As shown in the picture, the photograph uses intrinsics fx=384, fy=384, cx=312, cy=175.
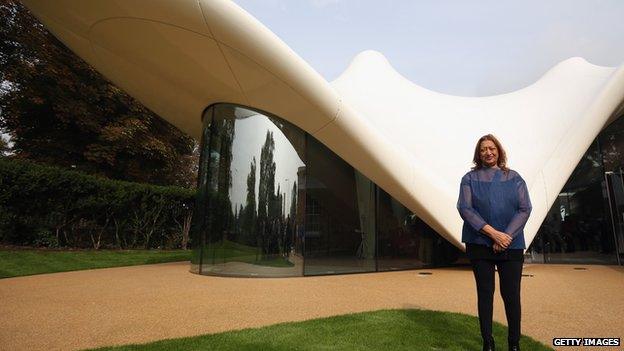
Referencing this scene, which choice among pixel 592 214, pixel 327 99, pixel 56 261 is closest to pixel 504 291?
pixel 327 99

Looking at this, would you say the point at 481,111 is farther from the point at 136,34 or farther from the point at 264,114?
the point at 136,34

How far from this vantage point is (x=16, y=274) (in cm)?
689

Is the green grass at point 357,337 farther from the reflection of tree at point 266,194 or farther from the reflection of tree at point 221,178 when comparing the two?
the reflection of tree at point 221,178

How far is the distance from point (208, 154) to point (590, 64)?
11.7 metres

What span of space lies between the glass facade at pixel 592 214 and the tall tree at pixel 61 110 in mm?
14001

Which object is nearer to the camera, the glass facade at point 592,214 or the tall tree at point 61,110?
the glass facade at point 592,214

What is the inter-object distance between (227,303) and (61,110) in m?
13.1

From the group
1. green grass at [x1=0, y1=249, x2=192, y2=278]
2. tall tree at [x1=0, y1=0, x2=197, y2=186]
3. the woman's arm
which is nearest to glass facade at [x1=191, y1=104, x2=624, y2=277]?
green grass at [x1=0, y1=249, x2=192, y2=278]

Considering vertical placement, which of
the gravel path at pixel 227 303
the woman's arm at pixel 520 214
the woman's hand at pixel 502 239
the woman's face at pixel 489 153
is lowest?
the gravel path at pixel 227 303

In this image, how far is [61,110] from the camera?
548 inches

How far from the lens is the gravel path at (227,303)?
10.5ft

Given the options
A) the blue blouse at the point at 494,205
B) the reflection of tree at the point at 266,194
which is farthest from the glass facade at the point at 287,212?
the blue blouse at the point at 494,205

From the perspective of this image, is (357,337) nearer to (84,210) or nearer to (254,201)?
(254,201)

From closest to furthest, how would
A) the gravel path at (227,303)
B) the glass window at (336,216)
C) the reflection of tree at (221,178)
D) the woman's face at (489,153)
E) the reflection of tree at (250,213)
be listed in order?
the woman's face at (489,153) → the gravel path at (227,303) → the reflection of tree at (250,213) → the reflection of tree at (221,178) → the glass window at (336,216)
